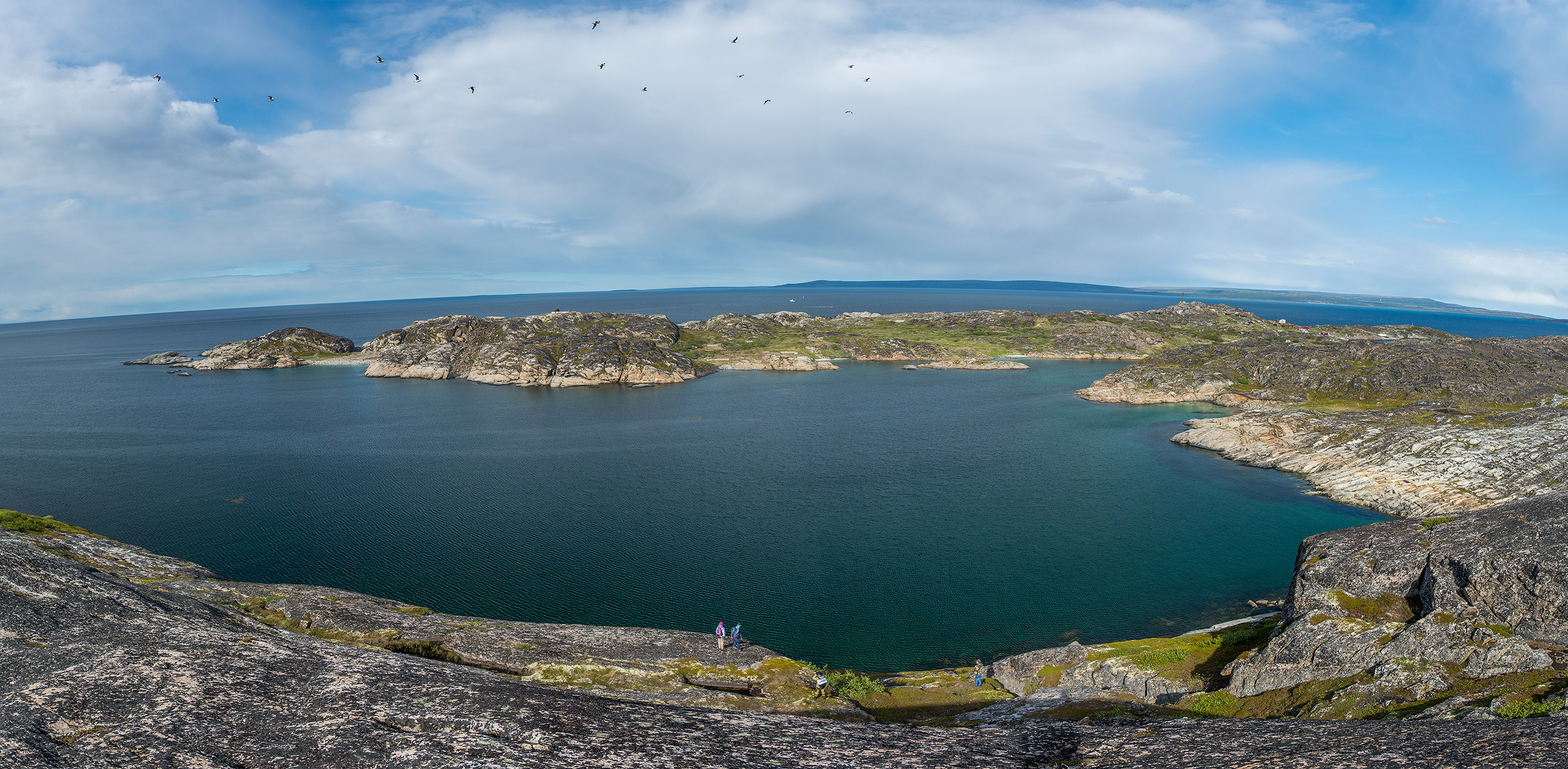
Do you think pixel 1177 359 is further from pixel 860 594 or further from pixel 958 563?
pixel 860 594

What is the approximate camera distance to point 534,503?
6650 cm

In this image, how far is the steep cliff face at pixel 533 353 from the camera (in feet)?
483

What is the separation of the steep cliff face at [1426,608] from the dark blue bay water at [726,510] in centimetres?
1529

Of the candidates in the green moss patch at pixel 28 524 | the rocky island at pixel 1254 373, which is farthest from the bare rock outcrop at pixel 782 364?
the green moss patch at pixel 28 524

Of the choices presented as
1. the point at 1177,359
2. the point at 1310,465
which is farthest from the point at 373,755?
the point at 1177,359

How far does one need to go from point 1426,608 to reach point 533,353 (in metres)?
152

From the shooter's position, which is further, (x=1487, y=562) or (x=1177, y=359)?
(x=1177, y=359)

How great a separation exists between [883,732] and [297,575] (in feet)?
174

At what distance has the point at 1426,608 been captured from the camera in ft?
83.5

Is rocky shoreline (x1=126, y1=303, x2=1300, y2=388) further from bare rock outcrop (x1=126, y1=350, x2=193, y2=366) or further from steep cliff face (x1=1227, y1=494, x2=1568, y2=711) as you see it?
steep cliff face (x1=1227, y1=494, x2=1568, y2=711)

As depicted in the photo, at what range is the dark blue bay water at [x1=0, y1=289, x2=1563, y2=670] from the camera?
45156 mm

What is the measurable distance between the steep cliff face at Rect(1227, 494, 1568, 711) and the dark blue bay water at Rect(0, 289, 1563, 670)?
15.3 m

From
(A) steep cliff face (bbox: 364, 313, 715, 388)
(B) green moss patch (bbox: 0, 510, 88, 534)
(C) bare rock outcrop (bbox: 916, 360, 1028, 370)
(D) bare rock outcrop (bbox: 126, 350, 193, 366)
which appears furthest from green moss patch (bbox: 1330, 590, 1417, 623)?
(D) bare rock outcrop (bbox: 126, 350, 193, 366)

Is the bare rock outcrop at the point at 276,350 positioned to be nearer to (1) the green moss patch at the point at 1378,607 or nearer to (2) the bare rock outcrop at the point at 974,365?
(2) the bare rock outcrop at the point at 974,365
